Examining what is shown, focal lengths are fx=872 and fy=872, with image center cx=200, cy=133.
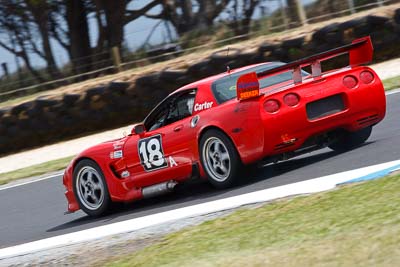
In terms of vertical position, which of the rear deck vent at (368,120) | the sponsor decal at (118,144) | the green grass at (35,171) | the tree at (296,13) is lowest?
the green grass at (35,171)

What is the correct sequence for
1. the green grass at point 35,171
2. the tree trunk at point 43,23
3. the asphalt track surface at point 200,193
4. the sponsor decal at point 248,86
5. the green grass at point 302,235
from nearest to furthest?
the green grass at point 302,235
the sponsor decal at point 248,86
the asphalt track surface at point 200,193
the green grass at point 35,171
the tree trunk at point 43,23

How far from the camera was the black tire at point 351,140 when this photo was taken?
32.1ft

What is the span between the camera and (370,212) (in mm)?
6141

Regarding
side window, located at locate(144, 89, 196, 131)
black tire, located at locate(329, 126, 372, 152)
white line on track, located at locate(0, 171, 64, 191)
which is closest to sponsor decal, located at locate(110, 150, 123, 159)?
side window, located at locate(144, 89, 196, 131)

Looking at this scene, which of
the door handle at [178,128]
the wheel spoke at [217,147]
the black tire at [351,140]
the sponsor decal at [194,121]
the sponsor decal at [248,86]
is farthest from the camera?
the black tire at [351,140]

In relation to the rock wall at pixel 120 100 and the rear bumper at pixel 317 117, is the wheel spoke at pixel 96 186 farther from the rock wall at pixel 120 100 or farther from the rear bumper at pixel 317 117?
the rock wall at pixel 120 100

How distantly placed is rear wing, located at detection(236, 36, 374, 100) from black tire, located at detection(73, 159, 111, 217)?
226cm

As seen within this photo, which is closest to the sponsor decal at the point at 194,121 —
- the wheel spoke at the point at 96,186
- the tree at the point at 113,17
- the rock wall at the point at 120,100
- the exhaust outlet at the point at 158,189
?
the exhaust outlet at the point at 158,189

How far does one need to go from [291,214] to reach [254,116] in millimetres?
1974

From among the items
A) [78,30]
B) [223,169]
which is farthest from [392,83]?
[78,30]

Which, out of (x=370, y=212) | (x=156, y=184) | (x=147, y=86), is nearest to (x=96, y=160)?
(x=156, y=184)

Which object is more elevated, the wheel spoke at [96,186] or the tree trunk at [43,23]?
the tree trunk at [43,23]

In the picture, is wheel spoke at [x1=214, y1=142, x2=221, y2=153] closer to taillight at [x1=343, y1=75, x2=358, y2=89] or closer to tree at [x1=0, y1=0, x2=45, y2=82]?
taillight at [x1=343, y1=75, x2=358, y2=89]

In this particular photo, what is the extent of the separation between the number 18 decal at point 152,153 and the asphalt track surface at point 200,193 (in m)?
0.43
